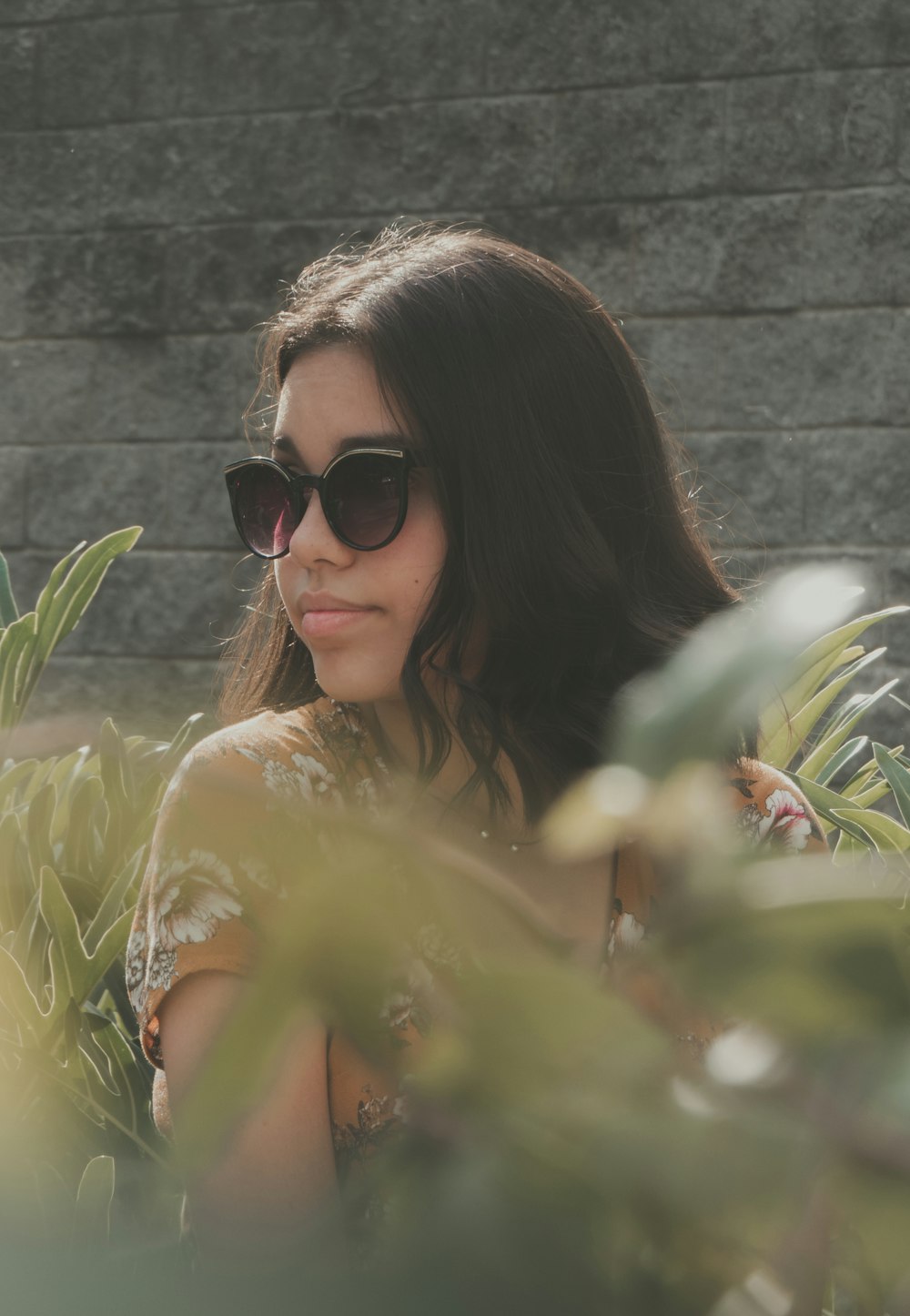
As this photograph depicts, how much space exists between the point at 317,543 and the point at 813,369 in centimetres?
221

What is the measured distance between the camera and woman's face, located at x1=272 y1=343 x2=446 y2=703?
1124 mm

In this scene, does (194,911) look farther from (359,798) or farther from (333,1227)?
(333,1227)

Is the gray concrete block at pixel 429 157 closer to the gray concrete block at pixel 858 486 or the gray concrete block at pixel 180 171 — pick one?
the gray concrete block at pixel 180 171

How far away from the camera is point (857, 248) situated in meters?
3.07

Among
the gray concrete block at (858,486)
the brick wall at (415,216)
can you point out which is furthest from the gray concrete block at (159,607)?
the gray concrete block at (858,486)

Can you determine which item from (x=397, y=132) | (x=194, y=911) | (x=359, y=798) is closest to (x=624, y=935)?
(x=359, y=798)

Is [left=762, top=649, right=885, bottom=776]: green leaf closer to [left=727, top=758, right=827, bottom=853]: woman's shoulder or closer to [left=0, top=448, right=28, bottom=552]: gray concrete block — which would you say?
[left=727, top=758, right=827, bottom=853]: woman's shoulder

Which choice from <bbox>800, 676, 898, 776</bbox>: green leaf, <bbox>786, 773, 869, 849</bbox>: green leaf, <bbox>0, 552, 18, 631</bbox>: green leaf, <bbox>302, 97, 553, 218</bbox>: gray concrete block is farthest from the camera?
<bbox>302, 97, 553, 218</bbox>: gray concrete block

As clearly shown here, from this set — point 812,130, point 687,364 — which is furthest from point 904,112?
point 687,364

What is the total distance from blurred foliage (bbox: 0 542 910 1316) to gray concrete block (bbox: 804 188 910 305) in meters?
3.06

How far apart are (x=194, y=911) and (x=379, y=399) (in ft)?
1.44

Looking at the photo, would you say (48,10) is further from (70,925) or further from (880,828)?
(880,828)

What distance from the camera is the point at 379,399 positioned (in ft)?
3.92

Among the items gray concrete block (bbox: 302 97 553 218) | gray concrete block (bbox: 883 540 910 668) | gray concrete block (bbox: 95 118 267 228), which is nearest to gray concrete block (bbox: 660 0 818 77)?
gray concrete block (bbox: 302 97 553 218)
